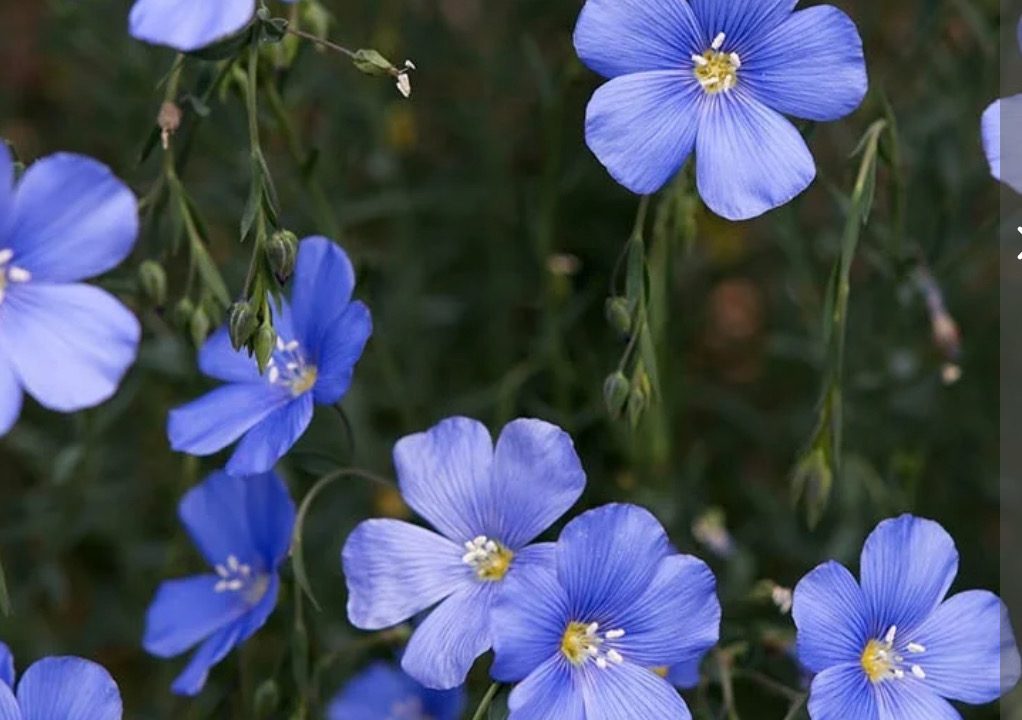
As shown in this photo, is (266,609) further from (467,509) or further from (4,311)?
(4,311)

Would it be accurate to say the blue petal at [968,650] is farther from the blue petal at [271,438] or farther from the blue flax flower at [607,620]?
the blue petal at [271,438]

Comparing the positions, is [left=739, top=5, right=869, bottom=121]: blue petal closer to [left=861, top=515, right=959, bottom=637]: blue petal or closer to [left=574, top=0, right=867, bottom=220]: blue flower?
[left=574, top=0, right=867, bottom=220]: blue flower

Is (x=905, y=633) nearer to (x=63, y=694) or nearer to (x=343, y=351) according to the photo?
(x=343, y=351)

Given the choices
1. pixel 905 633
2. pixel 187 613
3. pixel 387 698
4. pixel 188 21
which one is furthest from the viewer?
pixel 387 698

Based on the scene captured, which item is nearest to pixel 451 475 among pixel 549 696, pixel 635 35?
pixel 549 696

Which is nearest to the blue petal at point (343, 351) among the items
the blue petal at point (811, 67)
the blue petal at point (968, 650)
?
the blue petal at point (811, 67)

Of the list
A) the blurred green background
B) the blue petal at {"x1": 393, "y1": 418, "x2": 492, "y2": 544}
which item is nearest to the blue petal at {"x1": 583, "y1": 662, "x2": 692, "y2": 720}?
the blue petal at {"x1": 393, "y1": 418, "x2": 492, "y2": 544}
